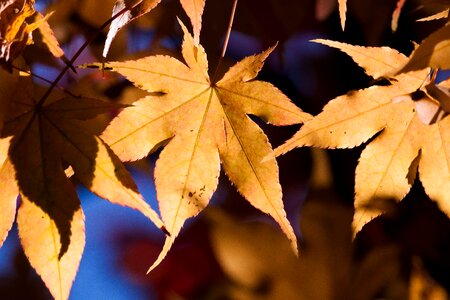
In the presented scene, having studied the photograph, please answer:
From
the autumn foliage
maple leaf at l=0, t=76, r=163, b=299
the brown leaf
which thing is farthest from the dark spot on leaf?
the brown leaf

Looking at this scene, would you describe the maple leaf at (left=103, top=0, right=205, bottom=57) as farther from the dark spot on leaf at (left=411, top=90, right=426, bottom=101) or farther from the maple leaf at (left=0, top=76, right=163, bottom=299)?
the dark spot on leaf at (left=411, top=90, right=426, bottom=101)

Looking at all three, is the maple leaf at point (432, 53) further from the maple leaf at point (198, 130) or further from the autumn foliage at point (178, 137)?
the maple leaf at point (198, 130)

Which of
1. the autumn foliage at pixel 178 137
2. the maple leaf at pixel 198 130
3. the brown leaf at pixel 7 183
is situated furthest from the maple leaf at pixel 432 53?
the brown leaf at pixel 7 183

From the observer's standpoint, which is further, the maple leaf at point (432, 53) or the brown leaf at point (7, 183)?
the brown leaf at point (7, 183)

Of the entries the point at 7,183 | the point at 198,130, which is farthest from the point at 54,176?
the point at 198,130

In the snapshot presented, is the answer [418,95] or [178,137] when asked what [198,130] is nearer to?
[178,137]

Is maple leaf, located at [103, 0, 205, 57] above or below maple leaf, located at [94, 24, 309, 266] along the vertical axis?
above
